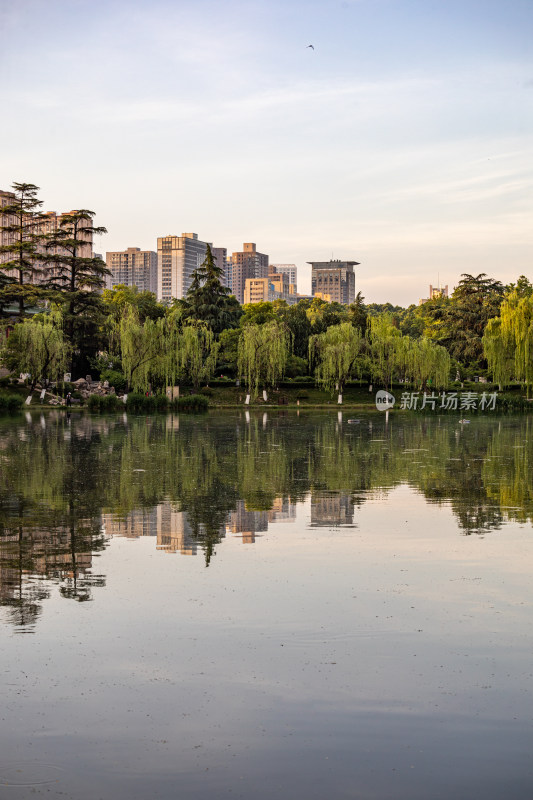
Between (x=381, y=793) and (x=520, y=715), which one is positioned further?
(x=520, y=715)

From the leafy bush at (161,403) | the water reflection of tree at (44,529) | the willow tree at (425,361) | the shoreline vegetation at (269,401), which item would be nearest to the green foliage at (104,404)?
the shoreline vegetation at (269,401)

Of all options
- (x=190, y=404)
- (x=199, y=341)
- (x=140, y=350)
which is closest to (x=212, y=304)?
(x=199, y=341)

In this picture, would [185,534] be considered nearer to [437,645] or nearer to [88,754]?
[437,645]

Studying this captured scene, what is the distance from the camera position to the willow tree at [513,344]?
53.6m

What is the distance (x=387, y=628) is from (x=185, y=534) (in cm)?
464

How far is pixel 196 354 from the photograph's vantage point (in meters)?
58.4

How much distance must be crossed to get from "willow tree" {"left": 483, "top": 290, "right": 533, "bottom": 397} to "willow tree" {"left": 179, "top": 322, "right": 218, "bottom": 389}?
20.5 m

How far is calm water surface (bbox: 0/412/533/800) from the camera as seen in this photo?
4.53 meters

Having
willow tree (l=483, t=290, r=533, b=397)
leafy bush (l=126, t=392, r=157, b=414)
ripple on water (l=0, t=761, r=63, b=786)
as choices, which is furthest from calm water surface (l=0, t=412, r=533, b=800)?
willow tree (l=483, t=290, r=533, b=397)

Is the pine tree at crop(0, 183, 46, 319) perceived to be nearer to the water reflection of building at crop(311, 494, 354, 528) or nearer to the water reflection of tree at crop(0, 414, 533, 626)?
the water reflection of tree at crop(0, 414, 533, 626)

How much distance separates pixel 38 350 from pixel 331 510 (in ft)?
143

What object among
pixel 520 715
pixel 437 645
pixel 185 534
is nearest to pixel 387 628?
pixel 437 645

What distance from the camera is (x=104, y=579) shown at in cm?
853

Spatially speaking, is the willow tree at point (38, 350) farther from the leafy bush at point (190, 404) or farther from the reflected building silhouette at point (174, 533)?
the reflected building silhouette at point (174, 533)
